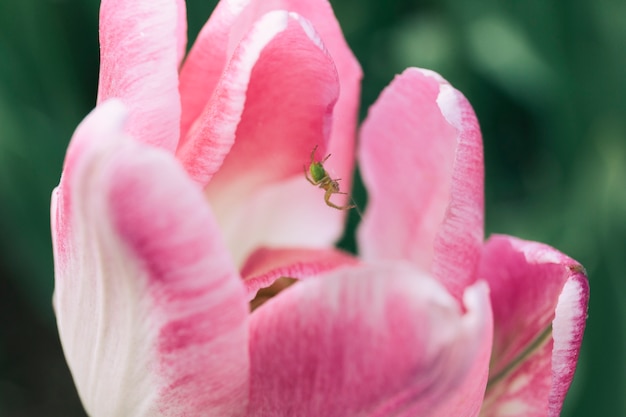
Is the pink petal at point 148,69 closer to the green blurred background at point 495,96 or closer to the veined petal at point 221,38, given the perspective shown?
the veined petal at point 221,38

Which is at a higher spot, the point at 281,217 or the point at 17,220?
the point at 281,217

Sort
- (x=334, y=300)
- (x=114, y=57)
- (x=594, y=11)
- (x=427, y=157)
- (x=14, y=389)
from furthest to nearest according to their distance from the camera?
(x=14, y=389), (x=594, y=11), (x=427, y=157), (x=114, y=57), (x=334, y=300)

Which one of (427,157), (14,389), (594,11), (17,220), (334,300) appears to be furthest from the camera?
(14,389)

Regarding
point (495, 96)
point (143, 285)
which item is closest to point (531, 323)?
point (143, 285)

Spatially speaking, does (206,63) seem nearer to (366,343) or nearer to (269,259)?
(269,259)

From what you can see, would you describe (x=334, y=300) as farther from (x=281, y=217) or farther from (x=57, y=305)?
(x=281, y=217)

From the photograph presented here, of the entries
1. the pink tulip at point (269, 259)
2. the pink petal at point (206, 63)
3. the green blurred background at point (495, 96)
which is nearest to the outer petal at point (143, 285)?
the pink tulip at point (269, 259)

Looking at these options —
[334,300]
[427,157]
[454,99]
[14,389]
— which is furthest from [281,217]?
[14,389]
